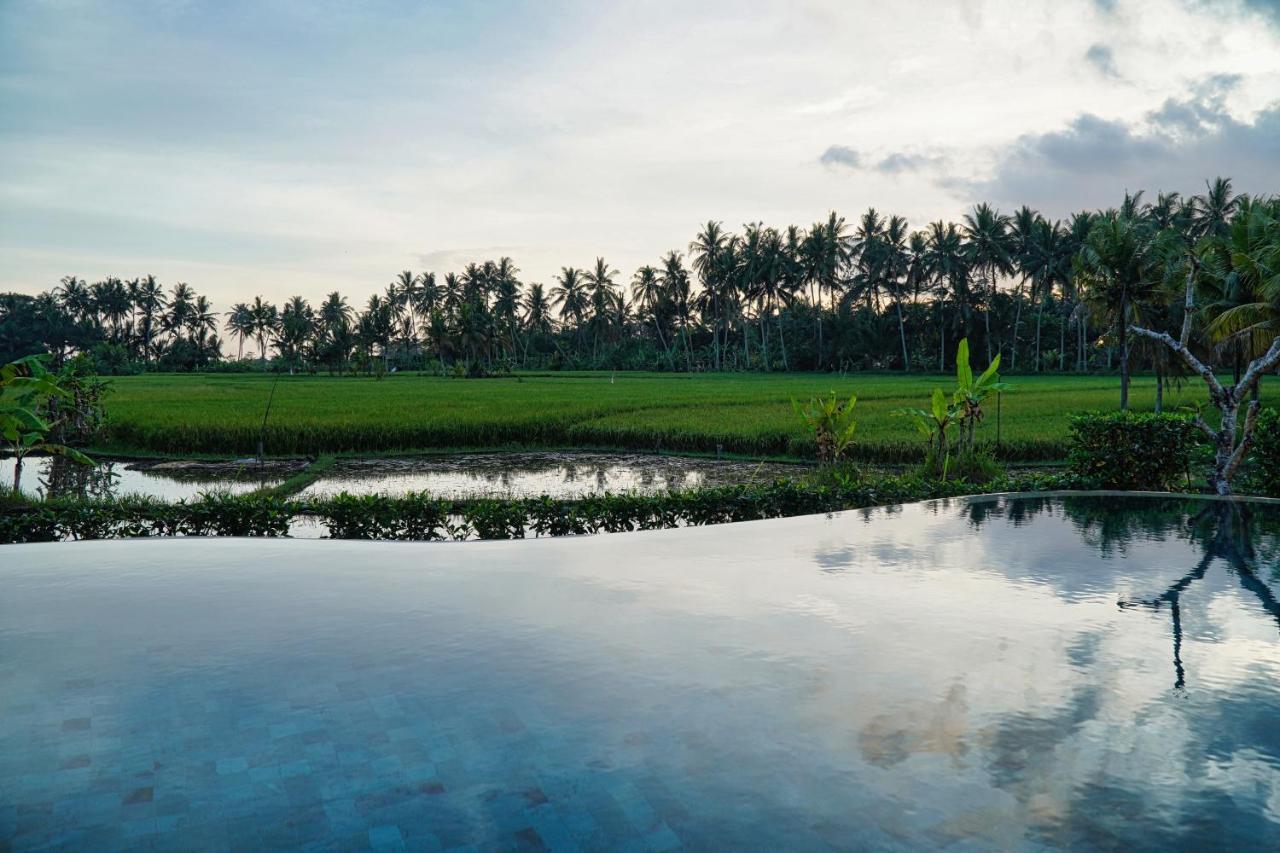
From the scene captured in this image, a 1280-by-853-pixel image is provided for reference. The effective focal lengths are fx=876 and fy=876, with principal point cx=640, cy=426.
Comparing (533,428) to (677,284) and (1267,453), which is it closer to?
(1267,453)

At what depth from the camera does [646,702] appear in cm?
424

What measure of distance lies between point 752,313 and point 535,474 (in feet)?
183

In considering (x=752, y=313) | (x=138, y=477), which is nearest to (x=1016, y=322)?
(x=752, y=313)

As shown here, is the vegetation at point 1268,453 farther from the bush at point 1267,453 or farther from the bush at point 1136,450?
the bush at point 1136,450

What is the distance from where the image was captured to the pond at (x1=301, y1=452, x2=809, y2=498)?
14016mm

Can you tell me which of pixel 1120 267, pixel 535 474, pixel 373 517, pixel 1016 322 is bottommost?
pixel 535 474

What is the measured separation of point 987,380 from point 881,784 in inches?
365

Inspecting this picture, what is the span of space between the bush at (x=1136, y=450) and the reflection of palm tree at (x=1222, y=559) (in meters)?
1.42

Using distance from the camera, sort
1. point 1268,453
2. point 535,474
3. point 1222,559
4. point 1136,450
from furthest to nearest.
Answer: point 535,474 < point 1136,450 < point 1268,453 < point 1222,559

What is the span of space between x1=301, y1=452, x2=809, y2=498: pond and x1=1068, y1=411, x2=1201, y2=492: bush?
15.9 feet

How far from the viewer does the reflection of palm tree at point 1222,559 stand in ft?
17.7

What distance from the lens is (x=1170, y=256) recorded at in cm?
2250

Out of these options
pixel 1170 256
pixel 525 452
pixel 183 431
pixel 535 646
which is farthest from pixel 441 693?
pixel 1170 256

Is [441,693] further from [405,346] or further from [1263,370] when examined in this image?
[405,346]
